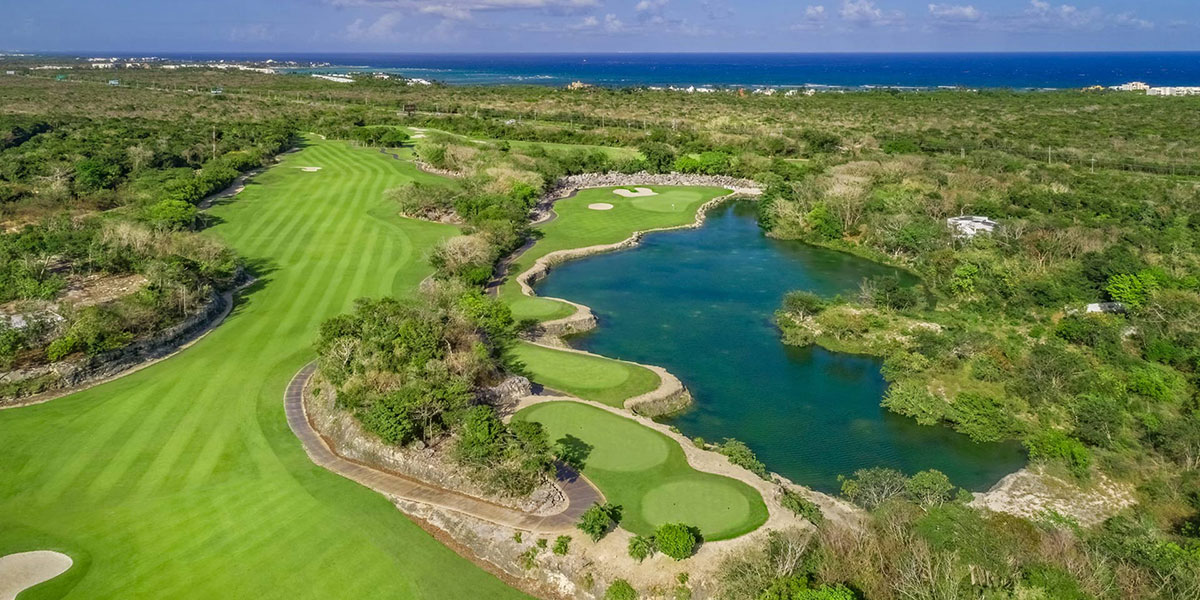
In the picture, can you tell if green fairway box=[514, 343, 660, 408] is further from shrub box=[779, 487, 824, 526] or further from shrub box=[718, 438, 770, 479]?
shrub box=[779, 487, 824, 526]

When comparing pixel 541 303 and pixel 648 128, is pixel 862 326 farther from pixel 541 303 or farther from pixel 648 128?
pixel 648 128

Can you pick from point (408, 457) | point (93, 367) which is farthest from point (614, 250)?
point (93, 367)

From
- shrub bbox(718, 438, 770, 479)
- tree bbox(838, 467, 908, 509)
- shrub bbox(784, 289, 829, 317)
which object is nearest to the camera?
tree bbox(838, 467, 908, 509)

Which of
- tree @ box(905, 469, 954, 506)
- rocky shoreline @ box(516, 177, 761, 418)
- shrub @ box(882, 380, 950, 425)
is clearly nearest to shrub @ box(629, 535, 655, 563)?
tree @ box(905, 469, 954, 506)

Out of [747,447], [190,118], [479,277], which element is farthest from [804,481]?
[190,118]

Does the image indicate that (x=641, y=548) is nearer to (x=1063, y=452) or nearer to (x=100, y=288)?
(x=1063, y=452)
